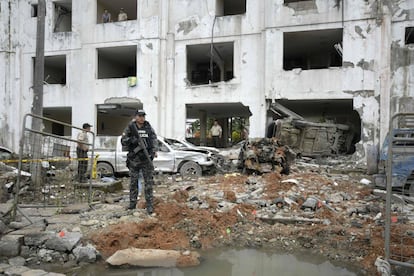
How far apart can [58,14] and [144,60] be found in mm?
6557

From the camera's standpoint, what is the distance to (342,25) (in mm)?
14969

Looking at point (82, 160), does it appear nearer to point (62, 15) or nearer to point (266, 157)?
point (266, 157)

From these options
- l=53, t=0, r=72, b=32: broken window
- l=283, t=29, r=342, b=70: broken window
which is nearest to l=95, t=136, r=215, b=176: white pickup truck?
l=283, t=29, r=342, b=70: broken window

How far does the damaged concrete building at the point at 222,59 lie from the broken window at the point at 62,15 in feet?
0.19

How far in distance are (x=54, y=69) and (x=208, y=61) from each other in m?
10.3

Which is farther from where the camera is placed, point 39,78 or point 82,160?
point 39,78

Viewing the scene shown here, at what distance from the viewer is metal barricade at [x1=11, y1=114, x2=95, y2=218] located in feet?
20.8

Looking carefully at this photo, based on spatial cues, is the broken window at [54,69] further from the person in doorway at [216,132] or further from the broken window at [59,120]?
the person in doorway at [216,132]

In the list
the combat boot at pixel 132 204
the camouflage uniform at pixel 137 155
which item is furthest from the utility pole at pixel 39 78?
the combat boot at pixel 132 204

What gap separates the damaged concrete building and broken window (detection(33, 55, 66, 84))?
241 millimetres

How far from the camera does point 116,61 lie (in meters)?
21.4

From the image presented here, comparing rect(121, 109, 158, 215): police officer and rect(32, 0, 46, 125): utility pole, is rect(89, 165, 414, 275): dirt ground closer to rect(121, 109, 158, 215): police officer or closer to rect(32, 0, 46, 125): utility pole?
rect(121, 109, 158, 215): police officer

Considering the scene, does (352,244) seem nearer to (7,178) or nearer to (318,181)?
(318,181)

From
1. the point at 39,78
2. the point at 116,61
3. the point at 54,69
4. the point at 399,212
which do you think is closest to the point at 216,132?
the point at 39,78
